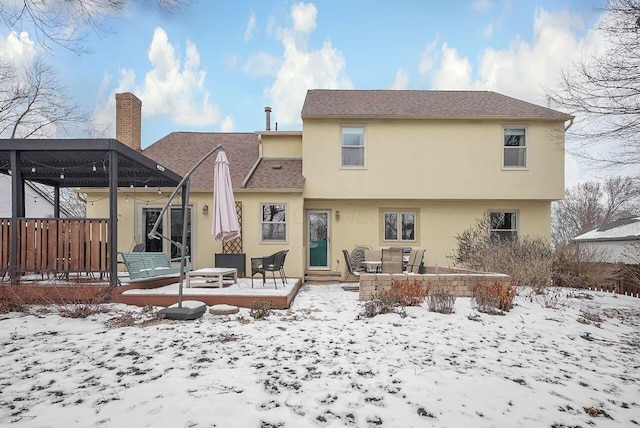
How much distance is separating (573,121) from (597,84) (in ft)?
6.96

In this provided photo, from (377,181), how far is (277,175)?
3386 mm

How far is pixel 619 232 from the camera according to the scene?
949 inches

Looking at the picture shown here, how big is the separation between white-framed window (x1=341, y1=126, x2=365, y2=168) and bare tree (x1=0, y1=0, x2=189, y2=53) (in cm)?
818

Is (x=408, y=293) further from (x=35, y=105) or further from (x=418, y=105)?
(x=35, y=105)

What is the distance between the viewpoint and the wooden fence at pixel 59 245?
23.5 feet

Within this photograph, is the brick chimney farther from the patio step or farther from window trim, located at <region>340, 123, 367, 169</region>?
the patio step

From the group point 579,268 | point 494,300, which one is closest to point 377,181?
point 494,300

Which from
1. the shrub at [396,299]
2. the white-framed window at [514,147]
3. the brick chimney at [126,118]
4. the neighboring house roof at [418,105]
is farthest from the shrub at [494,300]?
the brick chimney at [126,118]

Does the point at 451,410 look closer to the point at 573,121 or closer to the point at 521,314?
the point at 521,314

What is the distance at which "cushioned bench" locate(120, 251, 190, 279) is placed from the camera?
7.52 m

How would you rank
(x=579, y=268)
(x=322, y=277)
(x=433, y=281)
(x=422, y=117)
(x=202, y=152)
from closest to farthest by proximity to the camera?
(x=433, y=281), (x=579, y=268), (x=422, y=117), (x=322, y=277), (x=202, y=152)

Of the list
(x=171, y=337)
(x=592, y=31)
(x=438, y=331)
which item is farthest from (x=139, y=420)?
(x=592, y=31)

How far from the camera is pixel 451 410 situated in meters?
3.07

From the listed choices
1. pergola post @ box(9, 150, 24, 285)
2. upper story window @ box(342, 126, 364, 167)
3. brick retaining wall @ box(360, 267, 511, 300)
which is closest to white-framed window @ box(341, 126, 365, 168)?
upper story window @ box(342, 126, 364, 167)
